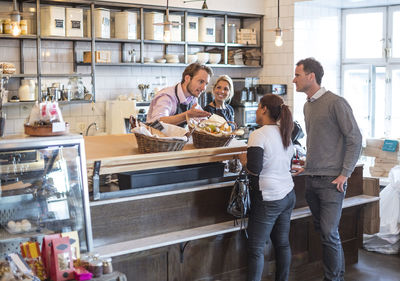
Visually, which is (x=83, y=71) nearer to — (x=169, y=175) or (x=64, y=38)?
(x=64, y=38)

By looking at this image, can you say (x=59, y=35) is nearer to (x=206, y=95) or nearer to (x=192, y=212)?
(x=206, y=95)

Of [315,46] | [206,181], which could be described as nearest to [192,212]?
[206,181]

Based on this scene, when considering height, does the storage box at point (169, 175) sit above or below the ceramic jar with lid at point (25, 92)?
below

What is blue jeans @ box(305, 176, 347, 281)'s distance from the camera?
4.00m

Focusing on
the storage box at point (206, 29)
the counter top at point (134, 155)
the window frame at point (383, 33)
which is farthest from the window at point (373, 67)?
the counter top at point (134, 155)

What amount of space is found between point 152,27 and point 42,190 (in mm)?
4716

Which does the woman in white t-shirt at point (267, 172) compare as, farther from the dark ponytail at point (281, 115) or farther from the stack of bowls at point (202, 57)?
the stack of bowls at point (202, 57)

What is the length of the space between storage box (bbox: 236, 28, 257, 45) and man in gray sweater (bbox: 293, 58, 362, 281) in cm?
440

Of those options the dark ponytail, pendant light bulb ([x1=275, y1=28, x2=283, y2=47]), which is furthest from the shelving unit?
the dark ponytail

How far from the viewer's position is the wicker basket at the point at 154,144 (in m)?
3.58

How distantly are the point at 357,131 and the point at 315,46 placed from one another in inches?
196

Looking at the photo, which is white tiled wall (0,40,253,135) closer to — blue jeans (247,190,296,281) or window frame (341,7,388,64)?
window frame (341,7,388,64)

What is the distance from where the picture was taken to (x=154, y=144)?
3.59m

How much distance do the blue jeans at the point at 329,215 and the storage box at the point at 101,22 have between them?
377 centimetres
